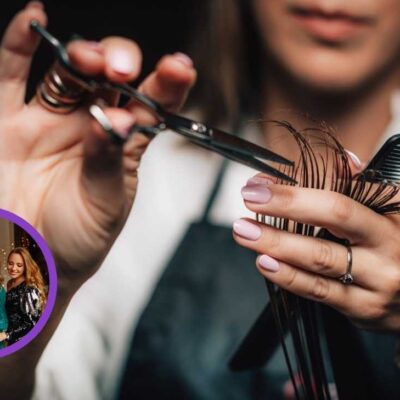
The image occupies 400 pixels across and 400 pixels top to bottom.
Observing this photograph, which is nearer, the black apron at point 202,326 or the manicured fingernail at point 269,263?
the manicured fingernail at point 269,263

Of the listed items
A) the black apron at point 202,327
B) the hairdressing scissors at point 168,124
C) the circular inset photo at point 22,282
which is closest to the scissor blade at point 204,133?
the hairdressing scissors at point 168,124

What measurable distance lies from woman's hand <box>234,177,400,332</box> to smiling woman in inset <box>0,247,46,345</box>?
0.12m

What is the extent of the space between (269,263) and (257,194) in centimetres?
4

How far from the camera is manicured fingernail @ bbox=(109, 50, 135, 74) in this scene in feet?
1.05

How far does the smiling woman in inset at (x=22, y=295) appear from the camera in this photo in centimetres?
37

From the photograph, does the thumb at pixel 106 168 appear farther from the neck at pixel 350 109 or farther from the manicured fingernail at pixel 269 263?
the neck at pixel 350 109

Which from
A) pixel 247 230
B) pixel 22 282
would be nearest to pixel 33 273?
pixel 22 282

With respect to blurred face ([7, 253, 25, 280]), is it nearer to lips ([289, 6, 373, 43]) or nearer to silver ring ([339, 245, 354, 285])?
silver ring ([339, 245, 354, 285])

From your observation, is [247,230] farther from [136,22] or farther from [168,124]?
[136,22]

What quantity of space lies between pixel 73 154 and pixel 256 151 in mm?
103

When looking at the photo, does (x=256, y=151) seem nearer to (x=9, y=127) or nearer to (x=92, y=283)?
(x=9, y=127)

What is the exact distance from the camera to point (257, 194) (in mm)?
348

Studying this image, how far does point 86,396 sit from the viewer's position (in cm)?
54

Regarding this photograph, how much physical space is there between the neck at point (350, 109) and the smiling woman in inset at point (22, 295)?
301 mm
